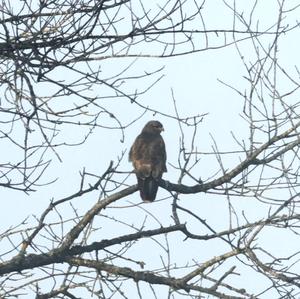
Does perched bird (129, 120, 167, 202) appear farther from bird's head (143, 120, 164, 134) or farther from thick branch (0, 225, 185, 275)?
thick branch (0, 225, 185, 275)

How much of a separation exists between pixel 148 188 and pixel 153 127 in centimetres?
221

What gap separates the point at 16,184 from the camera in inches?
308

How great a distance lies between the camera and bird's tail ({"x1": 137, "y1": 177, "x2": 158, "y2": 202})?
29.5 feet

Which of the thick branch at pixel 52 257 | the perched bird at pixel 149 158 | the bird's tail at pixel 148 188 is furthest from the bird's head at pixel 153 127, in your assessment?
the thick branch at pixel 52 257

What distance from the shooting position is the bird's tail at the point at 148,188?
9.00m

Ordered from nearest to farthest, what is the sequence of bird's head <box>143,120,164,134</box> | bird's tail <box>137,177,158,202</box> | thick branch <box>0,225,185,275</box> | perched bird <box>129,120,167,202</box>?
thick branch <box>0,225,185,275</box> → bird's tail <box>137,177,158,202</box> → perched bird <box>129,120,167,202</box> → bird's head <box>143,120,164,134</box>

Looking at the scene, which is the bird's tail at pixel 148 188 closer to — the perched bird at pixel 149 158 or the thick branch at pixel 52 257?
the perched bird at pixel 149 158

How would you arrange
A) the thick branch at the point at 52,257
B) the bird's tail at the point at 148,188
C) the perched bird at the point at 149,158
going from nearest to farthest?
the thick branch at the point at 52,257
the bird's tail at the point at 148,188
the perched bird at the point at 149,158

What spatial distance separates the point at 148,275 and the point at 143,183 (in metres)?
1.95

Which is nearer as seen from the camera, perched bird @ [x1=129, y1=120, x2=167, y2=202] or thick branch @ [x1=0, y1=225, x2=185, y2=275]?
thick branch @ [x1=0, y1=225, x2=185, y2=275]

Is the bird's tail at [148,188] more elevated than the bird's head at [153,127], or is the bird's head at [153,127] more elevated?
the bird's head at [153,127]

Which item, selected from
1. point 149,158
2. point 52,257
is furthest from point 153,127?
point 52,257

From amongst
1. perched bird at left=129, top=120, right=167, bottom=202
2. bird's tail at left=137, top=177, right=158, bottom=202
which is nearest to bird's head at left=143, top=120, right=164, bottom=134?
perched bird at left=129, top=120, right=167, bottom=202

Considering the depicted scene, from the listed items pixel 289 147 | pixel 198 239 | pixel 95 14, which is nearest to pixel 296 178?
pixel 289 147
